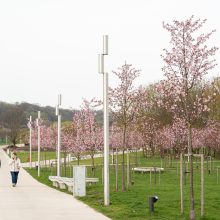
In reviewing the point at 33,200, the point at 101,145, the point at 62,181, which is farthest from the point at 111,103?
the point at 101,145

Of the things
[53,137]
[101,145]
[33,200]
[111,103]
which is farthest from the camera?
[53,137]

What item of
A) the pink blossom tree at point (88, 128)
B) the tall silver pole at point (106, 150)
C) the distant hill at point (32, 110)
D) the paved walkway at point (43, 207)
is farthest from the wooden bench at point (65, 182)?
the distant hill at point (32, 110)

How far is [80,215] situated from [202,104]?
4.79m

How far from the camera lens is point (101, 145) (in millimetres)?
40594

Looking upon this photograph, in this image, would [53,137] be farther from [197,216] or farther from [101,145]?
[197,216]

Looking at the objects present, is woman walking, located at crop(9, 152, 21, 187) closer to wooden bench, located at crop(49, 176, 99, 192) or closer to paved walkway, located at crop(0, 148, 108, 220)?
wooden bench, located at crop(49, 176, 99, 192)

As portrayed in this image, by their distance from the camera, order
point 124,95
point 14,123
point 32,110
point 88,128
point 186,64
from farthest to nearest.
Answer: point 32,110 < point 14,123 < point 88,128 < point 124,95 < point 186,64

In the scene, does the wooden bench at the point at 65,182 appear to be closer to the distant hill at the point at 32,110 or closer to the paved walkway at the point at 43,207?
the paved walkway at the point at 43,207

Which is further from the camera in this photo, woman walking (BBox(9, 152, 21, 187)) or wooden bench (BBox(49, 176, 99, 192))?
woman walking (BBox(9, 152, 21, 187))

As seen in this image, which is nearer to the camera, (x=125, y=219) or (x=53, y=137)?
(x=125, y=219)

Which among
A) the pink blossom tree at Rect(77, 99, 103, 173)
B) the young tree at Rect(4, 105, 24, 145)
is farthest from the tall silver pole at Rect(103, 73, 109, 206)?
the young tree at Rect(4, 105, 24, 145)

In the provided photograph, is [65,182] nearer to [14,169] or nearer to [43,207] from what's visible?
[14,169]

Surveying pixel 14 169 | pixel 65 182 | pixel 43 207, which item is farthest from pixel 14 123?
pixel 43 207

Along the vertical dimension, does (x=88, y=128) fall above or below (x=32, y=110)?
below
